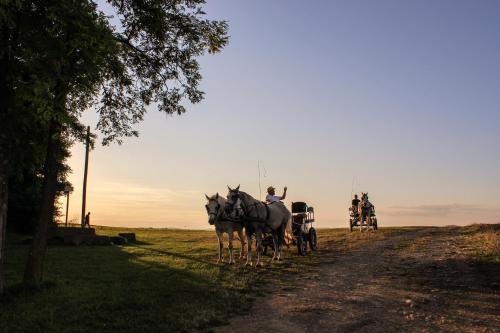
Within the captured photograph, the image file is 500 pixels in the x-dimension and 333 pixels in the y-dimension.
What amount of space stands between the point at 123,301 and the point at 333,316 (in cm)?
544

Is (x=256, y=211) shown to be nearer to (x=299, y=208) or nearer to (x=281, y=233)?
(x=281, y=233)

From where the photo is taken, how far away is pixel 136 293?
42.1ft

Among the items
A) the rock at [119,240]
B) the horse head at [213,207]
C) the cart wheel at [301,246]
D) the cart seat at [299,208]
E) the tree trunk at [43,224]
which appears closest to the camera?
the tree trunk at [43,224]

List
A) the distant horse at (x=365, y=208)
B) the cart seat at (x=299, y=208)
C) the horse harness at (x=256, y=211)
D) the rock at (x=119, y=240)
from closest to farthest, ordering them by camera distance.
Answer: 1. the horse harness at (x=256, y=211)
2. the cart seat at (x=299, y=208)
3. the rock at (x=119, y=240)
4. the distant horse at (x=365, y=208)

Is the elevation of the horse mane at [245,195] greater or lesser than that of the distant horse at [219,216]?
greater

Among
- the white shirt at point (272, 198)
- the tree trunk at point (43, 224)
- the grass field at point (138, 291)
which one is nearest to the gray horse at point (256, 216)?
the white shirt at point (272, 198)

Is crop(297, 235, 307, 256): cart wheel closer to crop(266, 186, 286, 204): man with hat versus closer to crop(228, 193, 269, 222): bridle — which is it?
crop(266, 186, 286, 204): man with hat

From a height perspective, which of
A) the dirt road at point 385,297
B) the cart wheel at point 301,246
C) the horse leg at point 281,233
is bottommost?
the dirt road at point 385,297

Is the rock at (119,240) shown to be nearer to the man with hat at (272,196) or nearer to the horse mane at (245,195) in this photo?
the man with hat at (272,196)

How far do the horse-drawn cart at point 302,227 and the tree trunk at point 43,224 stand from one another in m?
11.3

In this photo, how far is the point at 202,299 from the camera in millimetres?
12219

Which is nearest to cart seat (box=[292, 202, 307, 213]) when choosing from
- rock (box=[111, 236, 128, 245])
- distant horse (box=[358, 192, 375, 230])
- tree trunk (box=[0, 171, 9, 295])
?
distant horse (box=[358, 192, 375, 230])

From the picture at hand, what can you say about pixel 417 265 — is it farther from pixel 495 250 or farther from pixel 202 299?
pixel 202 299

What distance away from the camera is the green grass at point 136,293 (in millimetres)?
10094
